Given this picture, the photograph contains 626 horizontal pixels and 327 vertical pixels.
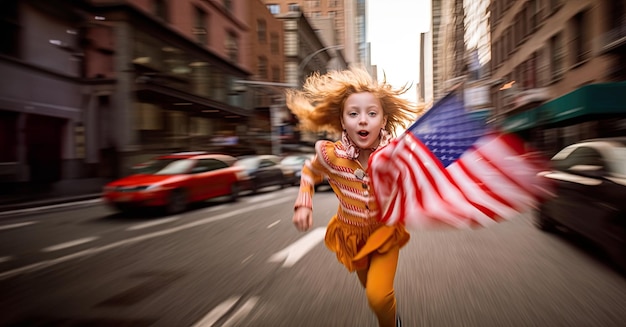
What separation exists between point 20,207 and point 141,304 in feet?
3.52

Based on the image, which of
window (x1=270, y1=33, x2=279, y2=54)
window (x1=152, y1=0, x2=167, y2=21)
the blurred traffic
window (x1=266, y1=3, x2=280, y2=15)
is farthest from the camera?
the blurred traffic

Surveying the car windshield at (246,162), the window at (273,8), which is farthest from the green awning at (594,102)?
the car windshield at (246,162)

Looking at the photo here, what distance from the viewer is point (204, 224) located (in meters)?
7.74

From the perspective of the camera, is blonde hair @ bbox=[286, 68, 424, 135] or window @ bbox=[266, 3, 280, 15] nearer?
blonde hair @ bbox=[286, 68, 424, 135]

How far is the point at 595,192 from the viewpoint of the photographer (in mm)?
4277

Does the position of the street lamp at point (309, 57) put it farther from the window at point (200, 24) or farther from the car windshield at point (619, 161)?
the car windshield at point (619, 161)

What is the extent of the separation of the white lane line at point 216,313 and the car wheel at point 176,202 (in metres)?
5.69

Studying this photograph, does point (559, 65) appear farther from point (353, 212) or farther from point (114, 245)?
point (114, 245)

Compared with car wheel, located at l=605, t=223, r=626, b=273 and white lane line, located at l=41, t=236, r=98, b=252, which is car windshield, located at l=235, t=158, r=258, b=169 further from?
car wheel, located at l=605, t=223, r=626, b=273

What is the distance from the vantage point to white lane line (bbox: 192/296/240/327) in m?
2.96

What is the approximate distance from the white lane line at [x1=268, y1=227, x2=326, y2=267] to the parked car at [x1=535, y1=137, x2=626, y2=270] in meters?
2.54

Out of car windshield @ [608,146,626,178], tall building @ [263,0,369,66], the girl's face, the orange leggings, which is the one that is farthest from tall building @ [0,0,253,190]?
car windshield @ [608,146,626,178]

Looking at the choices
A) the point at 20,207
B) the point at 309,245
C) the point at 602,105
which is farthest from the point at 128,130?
the point at 602,105

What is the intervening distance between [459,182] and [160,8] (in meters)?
3.61
